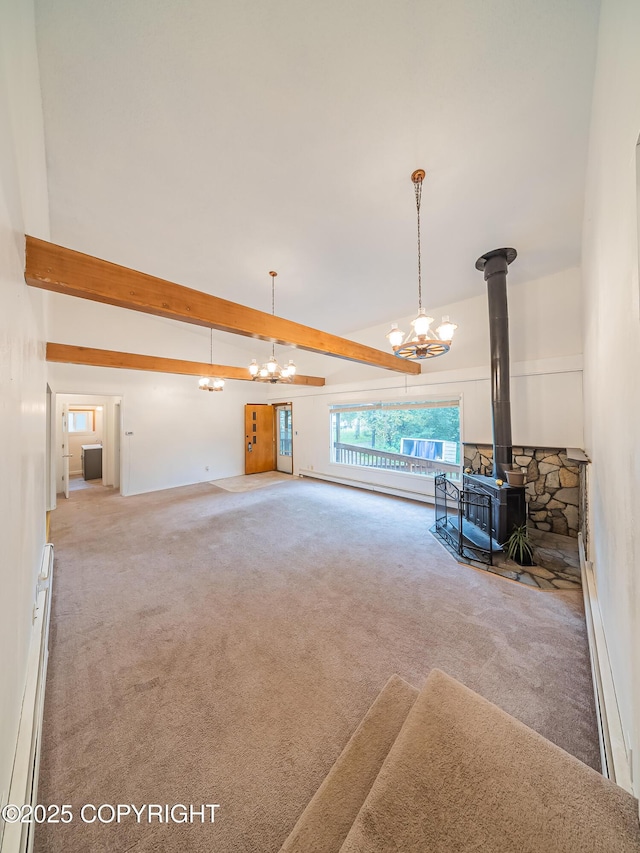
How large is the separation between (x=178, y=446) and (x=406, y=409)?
5391 mm

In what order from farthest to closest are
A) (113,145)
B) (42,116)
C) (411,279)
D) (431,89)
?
(411,279) → (113,145) → (42,116) → (431,89)

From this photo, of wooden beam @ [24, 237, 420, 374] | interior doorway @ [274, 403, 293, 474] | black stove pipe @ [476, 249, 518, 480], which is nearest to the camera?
wooden beam @ [24, 237, 420, 374]

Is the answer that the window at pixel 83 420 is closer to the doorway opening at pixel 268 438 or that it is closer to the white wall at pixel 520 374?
the doorway opening at pixel 268 438

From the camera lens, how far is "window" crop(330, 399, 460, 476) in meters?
5.11

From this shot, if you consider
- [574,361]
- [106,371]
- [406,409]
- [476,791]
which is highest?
[106,371]

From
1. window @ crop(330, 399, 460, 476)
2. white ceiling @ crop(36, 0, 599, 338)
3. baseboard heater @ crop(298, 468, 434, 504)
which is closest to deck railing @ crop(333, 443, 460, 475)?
window @ crop(330, 399, 460, 476)

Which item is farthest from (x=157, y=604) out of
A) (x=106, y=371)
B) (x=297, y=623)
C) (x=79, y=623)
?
(x=106, y=371)

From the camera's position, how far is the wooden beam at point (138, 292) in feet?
5.65

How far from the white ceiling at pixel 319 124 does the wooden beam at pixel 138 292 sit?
1.09m

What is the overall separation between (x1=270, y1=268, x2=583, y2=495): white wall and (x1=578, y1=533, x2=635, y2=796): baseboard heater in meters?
2.63

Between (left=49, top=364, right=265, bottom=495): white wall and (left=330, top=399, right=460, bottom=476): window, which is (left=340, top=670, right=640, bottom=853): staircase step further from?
(left=49, top=364, right=265, bottom=495): white wall

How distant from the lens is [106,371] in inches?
227

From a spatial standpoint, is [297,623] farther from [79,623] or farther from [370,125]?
[370,125]

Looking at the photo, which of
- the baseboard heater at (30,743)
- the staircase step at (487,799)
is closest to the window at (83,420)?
the baseboard heater at (30,743)
